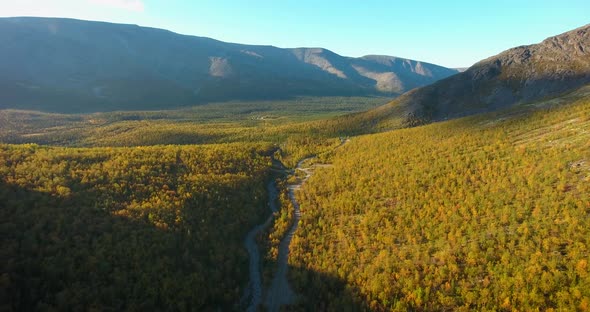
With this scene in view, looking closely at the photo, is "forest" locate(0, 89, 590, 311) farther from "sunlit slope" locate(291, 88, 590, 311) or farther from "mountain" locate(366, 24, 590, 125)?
"mountain" locate(366, 24, 590, 125)

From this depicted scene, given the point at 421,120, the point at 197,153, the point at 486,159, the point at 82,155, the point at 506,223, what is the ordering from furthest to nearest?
the point at 421,120
the point at 197,153
the point at 82,155
the point at 486,159
the point at 506,223

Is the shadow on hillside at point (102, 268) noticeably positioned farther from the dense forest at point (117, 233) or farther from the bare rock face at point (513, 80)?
the bare rock face at point (513, 80)

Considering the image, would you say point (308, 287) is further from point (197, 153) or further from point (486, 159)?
point (197, 153)

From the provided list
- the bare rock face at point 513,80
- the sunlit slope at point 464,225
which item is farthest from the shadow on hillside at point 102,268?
the bare rock face at point 513,80

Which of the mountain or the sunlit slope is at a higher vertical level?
the mountain

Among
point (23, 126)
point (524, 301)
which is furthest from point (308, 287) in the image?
point (23, 126)

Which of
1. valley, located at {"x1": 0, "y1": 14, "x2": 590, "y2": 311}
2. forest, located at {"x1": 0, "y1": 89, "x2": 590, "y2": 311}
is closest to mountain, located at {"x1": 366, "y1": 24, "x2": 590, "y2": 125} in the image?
valley, located at {"x1": 0, "y1": 14, "x2": 590, "y2": 311}
